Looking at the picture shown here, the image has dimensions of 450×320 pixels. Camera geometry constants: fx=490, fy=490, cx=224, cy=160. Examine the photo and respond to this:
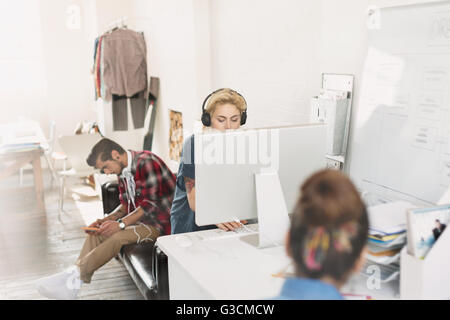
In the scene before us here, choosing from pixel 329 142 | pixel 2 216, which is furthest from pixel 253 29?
pixel 2 216

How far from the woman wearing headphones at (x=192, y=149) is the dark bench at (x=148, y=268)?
0.19 m

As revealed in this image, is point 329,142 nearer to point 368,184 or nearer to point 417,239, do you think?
point 368,184

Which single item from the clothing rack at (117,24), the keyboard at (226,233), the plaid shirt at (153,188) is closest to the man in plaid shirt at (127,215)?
the plaid shirt at (153,188)

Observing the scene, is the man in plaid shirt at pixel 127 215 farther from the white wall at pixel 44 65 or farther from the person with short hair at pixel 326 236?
the white wall at pixel 44 65

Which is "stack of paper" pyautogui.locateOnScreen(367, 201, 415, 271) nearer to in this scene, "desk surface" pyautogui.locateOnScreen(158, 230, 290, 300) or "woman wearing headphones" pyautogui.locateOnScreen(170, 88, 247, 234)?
"desk surface" pyautogui.locateOnScreen(158, 230, 290, 300)

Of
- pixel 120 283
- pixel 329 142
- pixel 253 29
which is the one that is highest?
pixel 253 29

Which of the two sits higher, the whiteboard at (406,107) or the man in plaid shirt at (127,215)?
the whiteboard at (406,107)

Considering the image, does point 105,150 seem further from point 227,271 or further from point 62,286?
point 227,271

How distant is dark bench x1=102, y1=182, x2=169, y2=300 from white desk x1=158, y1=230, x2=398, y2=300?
47 centimetres

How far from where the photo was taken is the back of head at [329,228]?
0.93m

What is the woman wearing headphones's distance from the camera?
83.1 inches

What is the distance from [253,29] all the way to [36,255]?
7.67 feet

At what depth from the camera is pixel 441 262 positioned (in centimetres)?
146

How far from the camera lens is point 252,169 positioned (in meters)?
1.83
